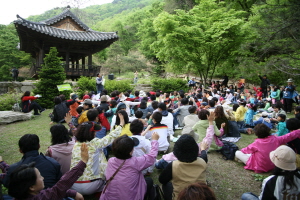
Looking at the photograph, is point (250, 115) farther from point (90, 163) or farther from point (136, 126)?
point (90, 163)

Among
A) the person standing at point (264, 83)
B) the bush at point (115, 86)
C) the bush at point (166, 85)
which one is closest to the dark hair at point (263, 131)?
the person standing at point (264, 83)

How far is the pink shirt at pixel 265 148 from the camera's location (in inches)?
133

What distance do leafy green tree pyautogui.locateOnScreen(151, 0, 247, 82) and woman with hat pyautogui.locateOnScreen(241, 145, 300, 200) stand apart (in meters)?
10.3

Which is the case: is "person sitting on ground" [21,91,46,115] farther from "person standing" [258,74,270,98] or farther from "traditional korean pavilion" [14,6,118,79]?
"person standing" [258,74,270,98]

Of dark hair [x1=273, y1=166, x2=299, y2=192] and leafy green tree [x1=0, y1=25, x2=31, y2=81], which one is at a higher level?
leafy green tree [x1=0, y1=25, x2=31, y2=81]

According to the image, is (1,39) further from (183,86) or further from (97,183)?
(97,183)

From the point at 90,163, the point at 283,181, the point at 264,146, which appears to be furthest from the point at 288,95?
the point at 90,163

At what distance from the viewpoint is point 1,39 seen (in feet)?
75.0

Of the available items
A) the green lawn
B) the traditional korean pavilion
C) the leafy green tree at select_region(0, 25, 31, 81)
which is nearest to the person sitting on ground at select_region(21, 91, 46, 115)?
the green lawn

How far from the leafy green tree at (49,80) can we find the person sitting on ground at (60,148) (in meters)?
7.42

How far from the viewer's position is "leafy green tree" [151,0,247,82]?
37.8ft

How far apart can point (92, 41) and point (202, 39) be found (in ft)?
25.5

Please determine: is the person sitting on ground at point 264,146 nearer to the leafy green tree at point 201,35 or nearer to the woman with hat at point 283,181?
the woman with hat at point 283,181

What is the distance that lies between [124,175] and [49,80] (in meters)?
8.65
